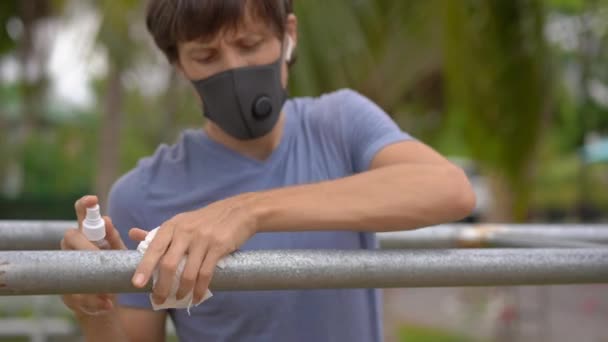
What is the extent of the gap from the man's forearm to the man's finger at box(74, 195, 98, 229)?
0.26 m

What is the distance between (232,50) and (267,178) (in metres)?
0.30

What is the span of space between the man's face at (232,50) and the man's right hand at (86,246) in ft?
1.40

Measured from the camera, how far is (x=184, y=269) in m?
1.36

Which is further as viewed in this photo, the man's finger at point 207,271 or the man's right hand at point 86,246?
the man's right hand at point 86,246

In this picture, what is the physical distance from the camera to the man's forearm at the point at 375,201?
1522 mm

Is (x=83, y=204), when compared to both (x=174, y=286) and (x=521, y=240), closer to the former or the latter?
(x=174, y=286)

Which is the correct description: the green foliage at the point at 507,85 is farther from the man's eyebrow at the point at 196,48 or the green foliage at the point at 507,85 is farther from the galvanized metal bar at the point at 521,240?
the man's eyebrow at the point at 196,48

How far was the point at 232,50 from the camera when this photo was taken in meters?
1.82

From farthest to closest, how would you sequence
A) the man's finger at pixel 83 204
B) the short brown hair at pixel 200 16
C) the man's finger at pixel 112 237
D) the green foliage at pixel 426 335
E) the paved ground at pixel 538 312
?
1. the green foliage at pixel 426 335
2. the paved ground at pixel 538 312
3. the short brown hair at pixel 200 16
4. the man's finger at pixel 112 237
5. the man's finger at pixel 83 204

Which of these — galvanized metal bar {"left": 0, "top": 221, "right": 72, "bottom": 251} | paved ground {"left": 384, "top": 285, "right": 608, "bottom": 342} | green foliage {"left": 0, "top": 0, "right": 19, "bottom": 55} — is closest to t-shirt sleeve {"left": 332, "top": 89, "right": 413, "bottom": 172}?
galvanized metal bar {"left": 0, "top": 221, "right": 72, "bottom": 251}

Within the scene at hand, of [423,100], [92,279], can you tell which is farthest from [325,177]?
[423,100]

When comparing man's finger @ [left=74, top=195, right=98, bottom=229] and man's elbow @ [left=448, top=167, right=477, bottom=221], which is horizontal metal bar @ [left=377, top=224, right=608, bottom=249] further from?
man's finger @ [left=74, top=195, right=98, bottom=229]

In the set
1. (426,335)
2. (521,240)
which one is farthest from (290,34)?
(426,335)

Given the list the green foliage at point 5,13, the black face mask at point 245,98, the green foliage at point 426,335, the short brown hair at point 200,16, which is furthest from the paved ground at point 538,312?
the green foliage at point 5,13
